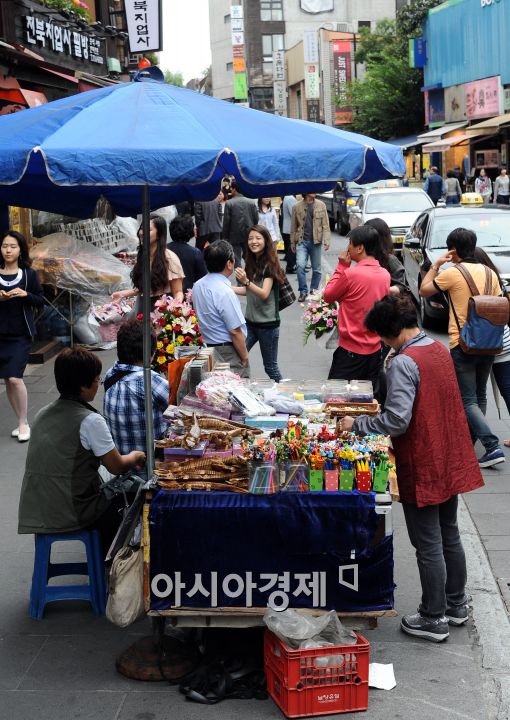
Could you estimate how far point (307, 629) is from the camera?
14.9 feet

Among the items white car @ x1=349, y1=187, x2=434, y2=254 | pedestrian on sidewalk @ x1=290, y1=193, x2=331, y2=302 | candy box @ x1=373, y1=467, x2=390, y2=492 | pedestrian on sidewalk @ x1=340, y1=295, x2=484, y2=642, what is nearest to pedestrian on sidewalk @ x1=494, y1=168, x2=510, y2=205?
white car @ x1=349, y1=187, x2=434, y2=254

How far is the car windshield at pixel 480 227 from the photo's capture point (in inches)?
569

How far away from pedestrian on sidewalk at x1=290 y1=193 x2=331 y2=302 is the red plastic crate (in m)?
12.1

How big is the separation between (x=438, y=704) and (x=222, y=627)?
1.12 m

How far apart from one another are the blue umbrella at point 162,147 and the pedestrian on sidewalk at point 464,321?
103 inches

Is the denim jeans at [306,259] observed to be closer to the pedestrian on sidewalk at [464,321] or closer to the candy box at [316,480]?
the pedestrian on sidewalk at [464,321]

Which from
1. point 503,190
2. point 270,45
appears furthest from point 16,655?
point 270,45

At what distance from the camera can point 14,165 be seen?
4.23m

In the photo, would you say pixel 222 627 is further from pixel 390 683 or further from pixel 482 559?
pixel 482 559

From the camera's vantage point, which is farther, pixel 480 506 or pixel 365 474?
pixel 480 506

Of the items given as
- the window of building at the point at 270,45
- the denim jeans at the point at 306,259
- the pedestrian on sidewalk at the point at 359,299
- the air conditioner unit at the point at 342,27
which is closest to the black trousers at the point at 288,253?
the denim jeans at the point at 306,259

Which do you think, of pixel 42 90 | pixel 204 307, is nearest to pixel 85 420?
pixel 204 307

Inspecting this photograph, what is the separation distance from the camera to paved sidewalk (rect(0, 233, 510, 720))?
14.8ft

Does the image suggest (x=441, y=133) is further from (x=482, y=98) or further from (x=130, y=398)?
(x=130, y=398)
